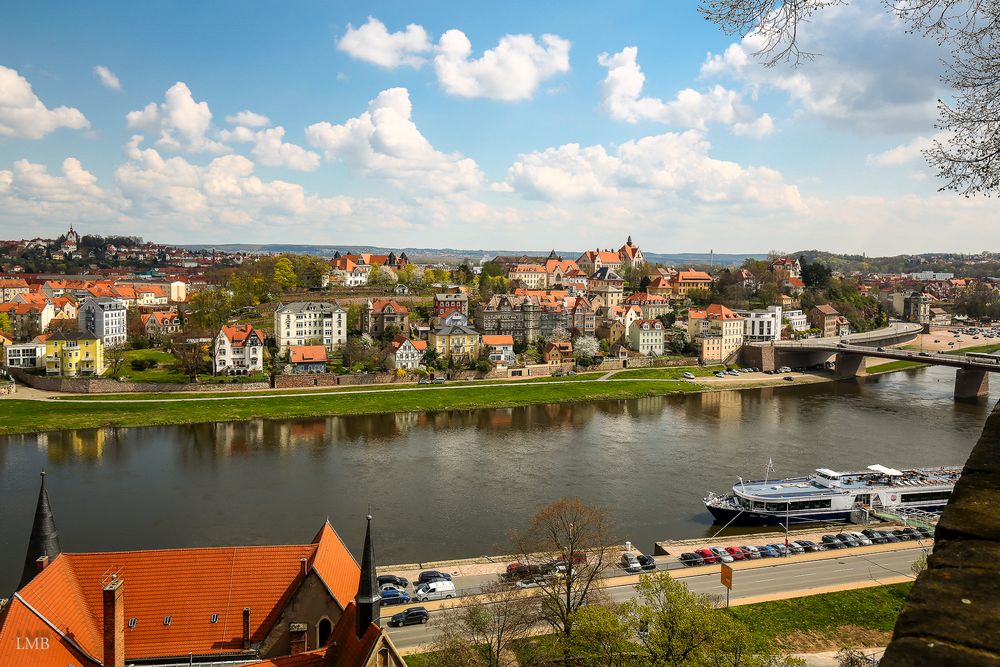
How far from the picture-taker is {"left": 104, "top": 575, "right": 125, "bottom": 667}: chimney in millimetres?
10000

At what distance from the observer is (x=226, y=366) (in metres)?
45.3

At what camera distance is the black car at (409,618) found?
14180 mm

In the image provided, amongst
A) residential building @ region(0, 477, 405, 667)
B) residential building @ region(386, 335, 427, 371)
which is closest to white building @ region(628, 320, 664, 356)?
residential building @ region(386, 335, 427, 371)

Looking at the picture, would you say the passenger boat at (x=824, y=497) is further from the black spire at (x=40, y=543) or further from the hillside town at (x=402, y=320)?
the hillside town at (x=402, y=320)

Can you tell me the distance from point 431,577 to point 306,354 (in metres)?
32.5

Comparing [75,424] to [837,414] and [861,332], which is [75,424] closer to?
[837,414]

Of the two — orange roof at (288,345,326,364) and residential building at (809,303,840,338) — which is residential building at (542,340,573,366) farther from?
residential building at (809,303,840,338)

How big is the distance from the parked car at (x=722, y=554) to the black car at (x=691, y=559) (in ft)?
1.71

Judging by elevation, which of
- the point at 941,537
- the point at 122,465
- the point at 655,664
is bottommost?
the point at 122,465

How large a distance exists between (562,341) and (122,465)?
34.4 meters

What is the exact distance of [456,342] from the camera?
5091 centimetres

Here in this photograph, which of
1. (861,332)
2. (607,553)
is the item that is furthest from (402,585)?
(861,332)

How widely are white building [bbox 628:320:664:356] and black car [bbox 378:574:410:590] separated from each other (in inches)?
1695

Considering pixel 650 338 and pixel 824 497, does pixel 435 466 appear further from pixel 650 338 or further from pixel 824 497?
pixel 650 338
